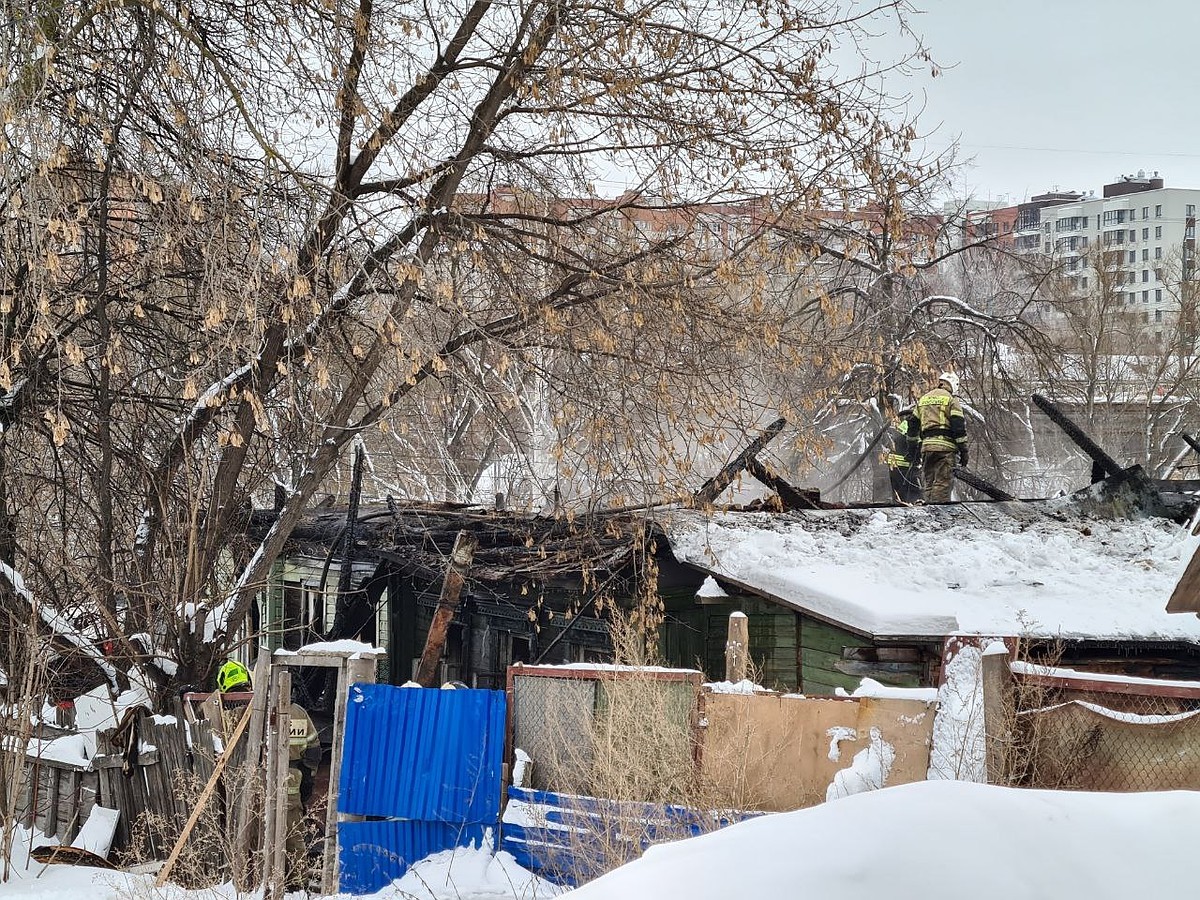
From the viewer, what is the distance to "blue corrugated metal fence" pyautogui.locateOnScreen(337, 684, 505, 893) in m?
8.43

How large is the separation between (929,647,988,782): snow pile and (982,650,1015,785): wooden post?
4cm

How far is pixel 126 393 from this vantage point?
10156mm

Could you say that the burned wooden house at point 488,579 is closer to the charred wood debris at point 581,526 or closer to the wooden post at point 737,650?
the charred wood debris at point 581,526

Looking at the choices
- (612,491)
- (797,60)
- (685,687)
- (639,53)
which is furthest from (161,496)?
(797,60)

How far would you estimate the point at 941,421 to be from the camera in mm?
12883

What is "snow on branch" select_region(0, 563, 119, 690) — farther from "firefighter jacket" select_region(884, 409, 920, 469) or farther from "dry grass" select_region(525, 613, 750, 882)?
"firefighter jacket" select_region(884, 409, 920, 469)

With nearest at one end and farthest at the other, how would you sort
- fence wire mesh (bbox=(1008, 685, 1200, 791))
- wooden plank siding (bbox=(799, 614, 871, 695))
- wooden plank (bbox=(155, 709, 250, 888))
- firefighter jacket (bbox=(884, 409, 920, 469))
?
fence wire mesh (bbox=(1008, 685, 1200, 791)) < wooden plank (bbox=(155, 709, 250, 888)) < wooden plank siding (bbox=(799, 614, 871, 695)) < firefighter jacket (bbox=(884, 409, 920, 469))

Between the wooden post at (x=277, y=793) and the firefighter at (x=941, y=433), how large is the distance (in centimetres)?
782

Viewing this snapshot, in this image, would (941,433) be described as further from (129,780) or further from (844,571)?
(129,780)

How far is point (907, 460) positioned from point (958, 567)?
376cm

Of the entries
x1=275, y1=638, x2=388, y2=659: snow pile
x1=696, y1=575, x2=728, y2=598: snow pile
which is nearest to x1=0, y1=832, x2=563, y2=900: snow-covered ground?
x1=275, y1=638, x2=388, y2=659: snow pile

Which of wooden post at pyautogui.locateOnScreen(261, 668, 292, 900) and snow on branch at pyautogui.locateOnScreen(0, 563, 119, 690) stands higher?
snow on branch at pyautogui.locateOnScreen(0, 563, 119, 690)

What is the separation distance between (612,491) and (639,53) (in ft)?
12.8

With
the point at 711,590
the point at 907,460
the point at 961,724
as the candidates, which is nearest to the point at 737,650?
the point at 711,590
